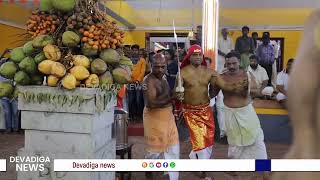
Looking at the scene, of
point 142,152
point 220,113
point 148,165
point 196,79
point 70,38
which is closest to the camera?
point 70,38

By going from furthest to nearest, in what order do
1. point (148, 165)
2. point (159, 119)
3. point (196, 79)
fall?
1. point (196, 79)
2. point (159, 119)
3. point (148, 165)

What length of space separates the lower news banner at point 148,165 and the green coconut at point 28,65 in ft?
1.88

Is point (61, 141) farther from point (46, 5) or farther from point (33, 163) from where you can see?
point (46, 5)

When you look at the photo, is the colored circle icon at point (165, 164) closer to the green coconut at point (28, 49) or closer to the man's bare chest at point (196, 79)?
the man's bare chest at point (196, 79)

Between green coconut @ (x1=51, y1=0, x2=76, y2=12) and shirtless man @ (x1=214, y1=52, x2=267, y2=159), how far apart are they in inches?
83.8

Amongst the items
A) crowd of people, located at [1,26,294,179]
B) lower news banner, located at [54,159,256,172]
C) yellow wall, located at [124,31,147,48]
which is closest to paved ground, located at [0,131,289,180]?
crowd of people, located at [1,26,294,179]

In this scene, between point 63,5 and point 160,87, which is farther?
point 160,87

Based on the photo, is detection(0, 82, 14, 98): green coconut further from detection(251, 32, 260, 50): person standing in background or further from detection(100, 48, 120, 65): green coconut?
detection(251, 32, 260, 50): person standing in background

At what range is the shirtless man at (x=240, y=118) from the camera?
3807 mm

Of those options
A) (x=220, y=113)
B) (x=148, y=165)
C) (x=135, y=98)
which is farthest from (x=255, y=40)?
(x=148, y=165)

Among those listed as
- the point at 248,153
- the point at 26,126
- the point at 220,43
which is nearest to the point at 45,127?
the point at 26,126

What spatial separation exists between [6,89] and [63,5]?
2.16ft

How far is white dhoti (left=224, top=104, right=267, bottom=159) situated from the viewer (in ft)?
12.5

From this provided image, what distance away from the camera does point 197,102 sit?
4.01 metres
